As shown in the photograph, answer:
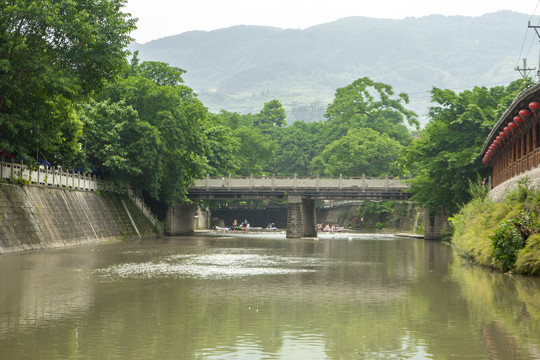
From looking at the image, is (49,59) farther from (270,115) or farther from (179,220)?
(270,115)

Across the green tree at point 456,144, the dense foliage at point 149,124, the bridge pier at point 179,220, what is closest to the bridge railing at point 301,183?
the dense foliage at point 149,124

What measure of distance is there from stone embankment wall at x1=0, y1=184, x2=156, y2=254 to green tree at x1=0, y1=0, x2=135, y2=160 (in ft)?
12.3

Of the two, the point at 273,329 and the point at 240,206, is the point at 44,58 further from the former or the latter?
the point at 240,206

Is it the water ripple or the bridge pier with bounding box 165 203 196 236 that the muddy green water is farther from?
the bridge pier with bounding box 165 203 196 236

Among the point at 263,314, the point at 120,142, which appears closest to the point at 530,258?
the point at 263,314

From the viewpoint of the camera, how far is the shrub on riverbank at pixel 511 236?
24672 mm

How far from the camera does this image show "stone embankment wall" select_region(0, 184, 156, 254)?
39.4 meters

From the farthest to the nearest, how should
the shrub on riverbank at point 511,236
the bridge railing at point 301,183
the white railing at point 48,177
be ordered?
the bridge railing at point 301,183, the white railing at point 48,177, the shrub on riverbank at point 511,236

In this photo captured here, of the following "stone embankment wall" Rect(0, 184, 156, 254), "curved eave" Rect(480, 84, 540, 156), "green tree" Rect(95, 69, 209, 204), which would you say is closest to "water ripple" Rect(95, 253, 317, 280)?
"stone embankment wall" Rect(0, 184, 156, 254)

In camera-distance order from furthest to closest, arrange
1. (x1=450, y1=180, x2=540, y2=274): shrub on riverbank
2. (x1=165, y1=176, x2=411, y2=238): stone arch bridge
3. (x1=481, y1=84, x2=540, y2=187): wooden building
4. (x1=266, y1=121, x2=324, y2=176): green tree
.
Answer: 1. (x1=266, y1=121, x2=324, y2=176): green tree
2. (x1=165, y1=176, x2=411, y2=238): stone arch bridge
3. (x1=481, y1=84, x2=540, y2=187): wooden building
4. (x1=450, y1=180, x2=540, y2=274): shrub on riverbank

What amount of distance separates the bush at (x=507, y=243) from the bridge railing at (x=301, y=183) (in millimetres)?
49576

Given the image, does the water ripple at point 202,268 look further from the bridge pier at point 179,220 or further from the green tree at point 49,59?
the bridge pier at point 179,220

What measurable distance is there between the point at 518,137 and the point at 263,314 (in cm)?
3205

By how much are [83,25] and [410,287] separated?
22.4 metres
